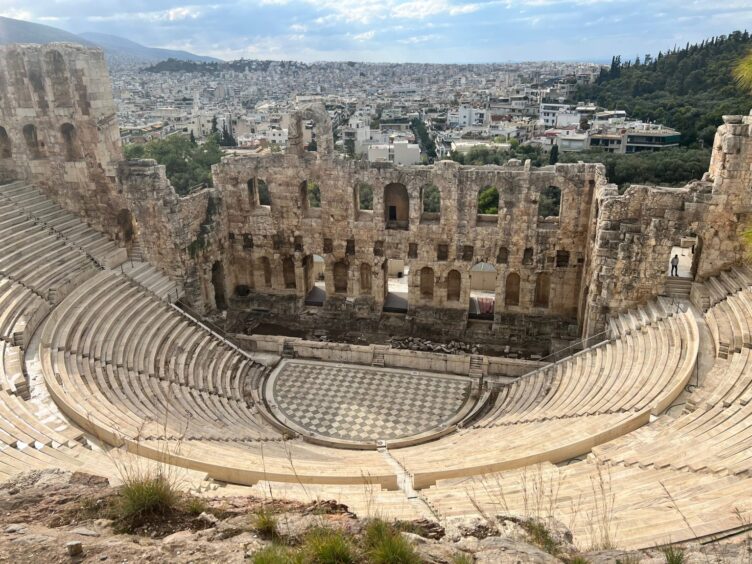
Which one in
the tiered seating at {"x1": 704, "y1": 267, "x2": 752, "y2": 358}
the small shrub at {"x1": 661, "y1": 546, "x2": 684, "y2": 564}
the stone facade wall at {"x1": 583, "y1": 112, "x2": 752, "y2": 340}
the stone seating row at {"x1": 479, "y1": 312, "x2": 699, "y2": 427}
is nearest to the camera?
the small shrub at {"x1": 661, "y1": 546, "x2": 684, "y2": 564}

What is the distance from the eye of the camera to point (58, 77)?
22828mm

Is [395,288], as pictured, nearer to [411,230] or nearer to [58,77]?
[411,230]

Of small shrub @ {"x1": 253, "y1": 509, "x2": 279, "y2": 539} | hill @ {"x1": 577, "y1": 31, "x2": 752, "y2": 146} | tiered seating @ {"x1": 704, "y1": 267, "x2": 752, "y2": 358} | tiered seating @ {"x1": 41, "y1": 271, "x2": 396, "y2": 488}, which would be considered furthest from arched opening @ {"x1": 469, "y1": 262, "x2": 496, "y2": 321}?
hill @ {"x1": 577, "y1": 31, "x2": 752, "y2": 146}

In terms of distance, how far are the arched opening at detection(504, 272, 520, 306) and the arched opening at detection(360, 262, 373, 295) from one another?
A: 21.5 ft

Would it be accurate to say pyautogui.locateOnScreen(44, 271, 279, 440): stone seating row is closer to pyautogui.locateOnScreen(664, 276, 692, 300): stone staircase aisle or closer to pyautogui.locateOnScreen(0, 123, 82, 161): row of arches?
pyautogui.locateOnScreen(0, 123, 82, 161): row of arches

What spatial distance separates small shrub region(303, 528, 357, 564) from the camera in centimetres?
606

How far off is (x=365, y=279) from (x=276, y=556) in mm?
21431

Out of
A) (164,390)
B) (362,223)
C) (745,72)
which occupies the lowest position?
(164,390)

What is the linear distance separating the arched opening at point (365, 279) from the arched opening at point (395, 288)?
89 cm

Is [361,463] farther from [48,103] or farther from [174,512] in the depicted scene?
[48,103]

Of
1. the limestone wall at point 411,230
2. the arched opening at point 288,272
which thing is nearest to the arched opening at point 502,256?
the limestone wall at point 411,230

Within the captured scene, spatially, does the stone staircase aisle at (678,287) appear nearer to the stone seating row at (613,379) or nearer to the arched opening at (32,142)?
the stone seating row at (613,379)

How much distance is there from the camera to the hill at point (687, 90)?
63.2 m

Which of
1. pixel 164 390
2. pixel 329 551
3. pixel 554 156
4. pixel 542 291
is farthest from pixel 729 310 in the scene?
pixel 554 156
